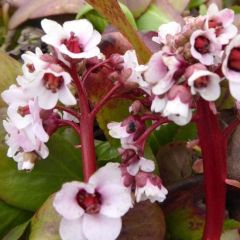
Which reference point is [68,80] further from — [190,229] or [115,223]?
[190,229]

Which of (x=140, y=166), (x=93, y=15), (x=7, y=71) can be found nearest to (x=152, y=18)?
(x=93, y=15)

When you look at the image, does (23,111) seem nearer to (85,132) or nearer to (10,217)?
(85,132)

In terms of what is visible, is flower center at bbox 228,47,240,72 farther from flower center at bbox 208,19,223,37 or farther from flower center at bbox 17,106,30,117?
flower center at bbox 17,106,30,117

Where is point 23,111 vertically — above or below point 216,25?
below

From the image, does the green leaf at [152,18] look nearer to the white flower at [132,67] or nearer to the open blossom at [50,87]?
the white flower at [132,67]

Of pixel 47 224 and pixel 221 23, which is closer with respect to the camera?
pixel 221 23

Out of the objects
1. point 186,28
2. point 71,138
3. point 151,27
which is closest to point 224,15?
point 186,28

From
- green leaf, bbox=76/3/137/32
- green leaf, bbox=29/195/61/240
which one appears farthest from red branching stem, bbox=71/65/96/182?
green leaf, bbox=76/3/137/32
